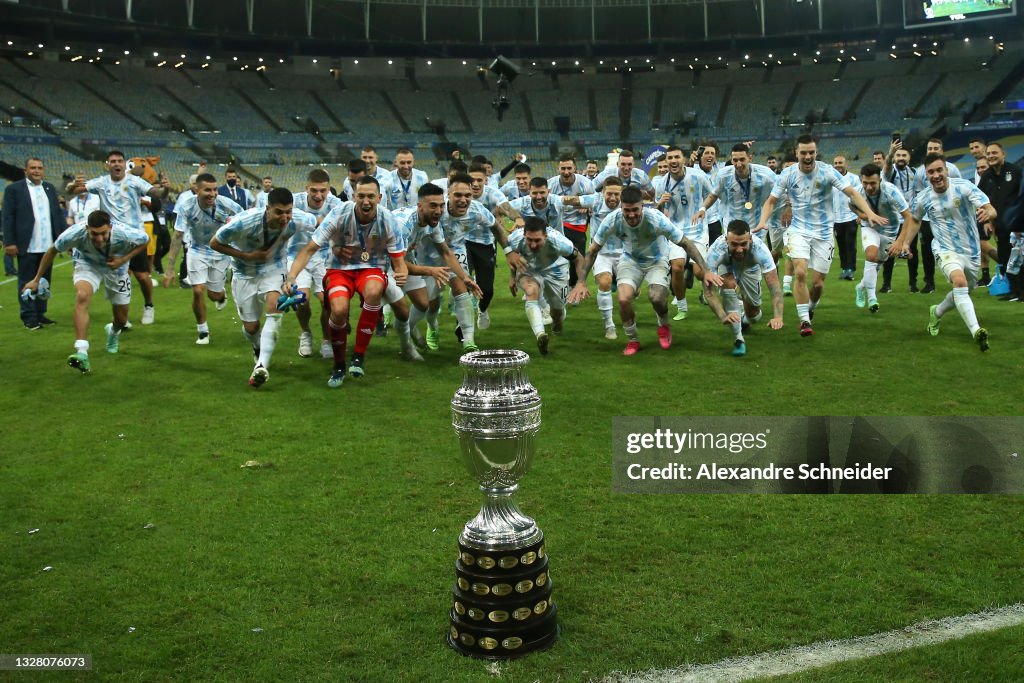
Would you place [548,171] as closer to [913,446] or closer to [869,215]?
[869,215]

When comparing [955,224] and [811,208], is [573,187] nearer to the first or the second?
[811,208]

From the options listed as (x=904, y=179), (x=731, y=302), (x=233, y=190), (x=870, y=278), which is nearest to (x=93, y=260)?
(x=233, y=190)

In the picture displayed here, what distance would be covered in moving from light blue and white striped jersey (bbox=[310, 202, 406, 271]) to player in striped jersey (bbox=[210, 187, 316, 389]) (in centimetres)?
45

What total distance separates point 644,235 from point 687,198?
265 cm

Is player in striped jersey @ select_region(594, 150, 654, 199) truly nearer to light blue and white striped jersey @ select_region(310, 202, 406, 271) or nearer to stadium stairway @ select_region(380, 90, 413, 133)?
light blue and white striped jersey @ select_region(310, 202, 406, 271)

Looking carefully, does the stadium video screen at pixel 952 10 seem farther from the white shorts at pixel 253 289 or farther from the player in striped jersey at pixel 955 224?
the white shorts at pixel 253 289

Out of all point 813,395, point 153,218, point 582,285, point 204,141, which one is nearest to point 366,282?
point 582,285

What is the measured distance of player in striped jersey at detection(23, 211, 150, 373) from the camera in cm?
935

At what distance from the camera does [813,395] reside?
7.86 m

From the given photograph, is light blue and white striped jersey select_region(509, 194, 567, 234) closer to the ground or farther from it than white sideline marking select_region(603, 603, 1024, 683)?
farther from it

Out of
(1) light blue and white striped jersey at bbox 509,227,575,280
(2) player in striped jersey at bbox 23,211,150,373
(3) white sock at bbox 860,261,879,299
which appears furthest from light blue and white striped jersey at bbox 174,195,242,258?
(3) white sock at bbox 860,261,879,299

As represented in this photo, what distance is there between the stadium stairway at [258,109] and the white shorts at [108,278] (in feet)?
149

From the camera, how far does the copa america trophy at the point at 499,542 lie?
349 cm

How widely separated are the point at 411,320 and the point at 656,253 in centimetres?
285
